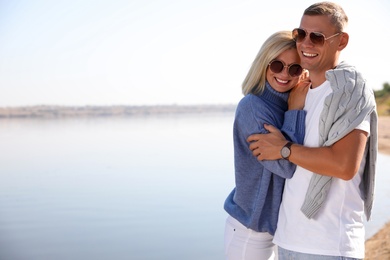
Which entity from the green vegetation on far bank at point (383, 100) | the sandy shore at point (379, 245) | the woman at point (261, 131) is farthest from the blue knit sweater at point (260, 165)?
the green vegetation on far bank at point (383, 100)

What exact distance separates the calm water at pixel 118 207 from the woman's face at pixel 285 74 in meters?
4.66

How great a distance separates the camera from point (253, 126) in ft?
7.92

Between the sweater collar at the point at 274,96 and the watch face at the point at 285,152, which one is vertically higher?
the sweater collar at the point at 274,96

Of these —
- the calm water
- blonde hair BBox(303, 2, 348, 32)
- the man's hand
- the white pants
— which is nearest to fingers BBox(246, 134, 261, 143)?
the man's hand

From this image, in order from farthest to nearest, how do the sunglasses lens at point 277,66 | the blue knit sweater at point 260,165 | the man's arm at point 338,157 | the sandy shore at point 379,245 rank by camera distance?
the sandy shore at point 379,245, the sunglasses lens at point 277,66, the blue knit sweater at point 260,165, the man's arm at point 338,157

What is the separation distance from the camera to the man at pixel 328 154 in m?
2.02

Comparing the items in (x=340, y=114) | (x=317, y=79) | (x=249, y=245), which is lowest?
(x=249, y=245)

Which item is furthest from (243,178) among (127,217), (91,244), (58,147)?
(58,147)

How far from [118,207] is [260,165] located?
7.75 meters

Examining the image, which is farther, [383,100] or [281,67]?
[383,100]

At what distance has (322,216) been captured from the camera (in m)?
2.09

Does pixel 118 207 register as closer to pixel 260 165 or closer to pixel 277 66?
pixel 260 165

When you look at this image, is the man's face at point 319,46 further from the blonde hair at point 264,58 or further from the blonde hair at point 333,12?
the blonde hair at point 264,58

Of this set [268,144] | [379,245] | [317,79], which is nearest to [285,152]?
[268,144]
